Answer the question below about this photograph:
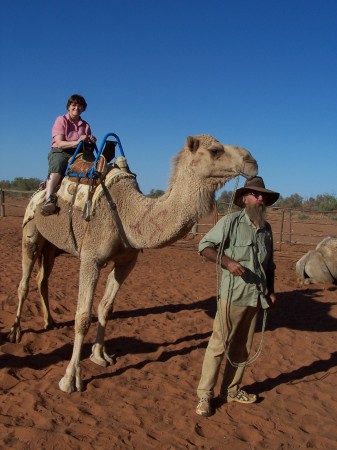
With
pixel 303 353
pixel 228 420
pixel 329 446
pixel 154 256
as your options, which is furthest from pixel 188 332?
pixel 154 256

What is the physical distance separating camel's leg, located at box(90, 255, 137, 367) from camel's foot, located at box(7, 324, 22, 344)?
1.11m

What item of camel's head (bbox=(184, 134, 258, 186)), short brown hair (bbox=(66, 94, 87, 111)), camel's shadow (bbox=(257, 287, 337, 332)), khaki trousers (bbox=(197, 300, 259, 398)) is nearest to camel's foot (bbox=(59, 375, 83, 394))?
khaki trousers (bbox=(197, 300, 259, 398))

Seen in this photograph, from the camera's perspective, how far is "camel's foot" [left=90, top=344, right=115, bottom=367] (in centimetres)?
507

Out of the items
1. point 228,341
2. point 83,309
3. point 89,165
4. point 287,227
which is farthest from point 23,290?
point 287,227

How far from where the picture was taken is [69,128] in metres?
5.50

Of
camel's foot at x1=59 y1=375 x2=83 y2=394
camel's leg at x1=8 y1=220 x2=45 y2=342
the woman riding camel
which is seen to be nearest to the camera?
camel's foot at x1=59 y1=375 x2=83 y2=394

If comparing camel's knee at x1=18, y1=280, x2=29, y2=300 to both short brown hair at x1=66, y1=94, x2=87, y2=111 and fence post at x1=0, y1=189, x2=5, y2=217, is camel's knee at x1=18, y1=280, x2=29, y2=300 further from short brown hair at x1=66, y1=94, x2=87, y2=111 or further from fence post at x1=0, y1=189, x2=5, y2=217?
fence post at x1=0, y1=189, x2=5, y2=217

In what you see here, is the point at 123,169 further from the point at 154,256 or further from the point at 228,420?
the point at 154,256

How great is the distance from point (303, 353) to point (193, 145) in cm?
355

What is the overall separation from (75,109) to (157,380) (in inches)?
134

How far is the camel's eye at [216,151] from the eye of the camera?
3990mm

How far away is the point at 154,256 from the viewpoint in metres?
13.7

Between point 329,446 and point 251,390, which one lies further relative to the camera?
point 251,390

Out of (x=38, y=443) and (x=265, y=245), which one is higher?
(x=265, y=245)
